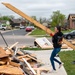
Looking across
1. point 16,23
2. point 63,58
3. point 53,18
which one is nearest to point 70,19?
point 53,18

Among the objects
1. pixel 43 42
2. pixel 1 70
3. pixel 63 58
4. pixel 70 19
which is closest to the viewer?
pixel 1 70

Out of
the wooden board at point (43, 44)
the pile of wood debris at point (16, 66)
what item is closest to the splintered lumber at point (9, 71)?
the pile of wood debris at point (16, 66)

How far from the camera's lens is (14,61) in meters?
11.9

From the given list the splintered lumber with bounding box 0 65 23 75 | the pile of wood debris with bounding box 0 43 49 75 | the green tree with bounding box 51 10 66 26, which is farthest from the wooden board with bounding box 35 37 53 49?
the green tree with bounding box 51 10 66 26

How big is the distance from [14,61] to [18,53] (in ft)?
8.22

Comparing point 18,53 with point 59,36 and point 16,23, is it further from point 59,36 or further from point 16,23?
point 16,23

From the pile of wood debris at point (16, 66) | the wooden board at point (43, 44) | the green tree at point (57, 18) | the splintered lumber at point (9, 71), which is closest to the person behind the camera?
the splintered lumber at point (9, 71)

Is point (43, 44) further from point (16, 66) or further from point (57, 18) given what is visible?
point (57, 18)

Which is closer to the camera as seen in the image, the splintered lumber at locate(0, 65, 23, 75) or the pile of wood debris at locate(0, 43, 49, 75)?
the splintered lumber at locate(0, 65, 23, 75)

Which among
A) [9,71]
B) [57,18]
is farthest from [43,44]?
[57,18]

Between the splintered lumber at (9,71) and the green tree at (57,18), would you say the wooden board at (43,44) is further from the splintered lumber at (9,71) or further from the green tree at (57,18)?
the green tree at (57,18)

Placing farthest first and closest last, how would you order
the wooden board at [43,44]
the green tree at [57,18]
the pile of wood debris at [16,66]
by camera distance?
1. the green tree at [57,18]
2. the wooden board at [43,44]
3. the pile of wood debris at [16,66]

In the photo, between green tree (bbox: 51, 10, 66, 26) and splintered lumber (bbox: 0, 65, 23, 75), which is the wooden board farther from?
green tree (bbox: 51, 10, 66, 26)

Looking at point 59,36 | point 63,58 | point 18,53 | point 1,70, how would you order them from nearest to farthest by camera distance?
point 1,70, point 59,36, point 18,53, point 63,58
